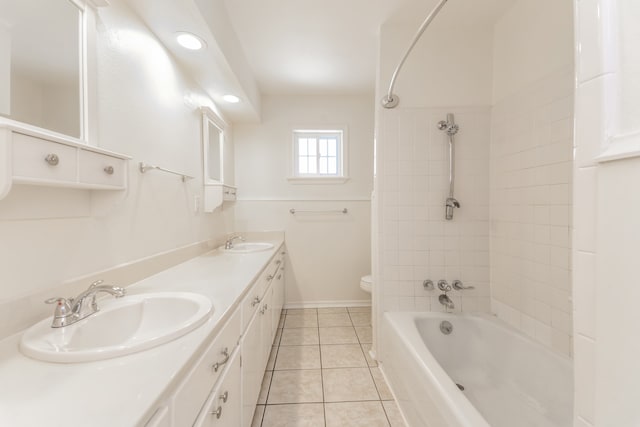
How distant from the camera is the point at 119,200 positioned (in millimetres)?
991

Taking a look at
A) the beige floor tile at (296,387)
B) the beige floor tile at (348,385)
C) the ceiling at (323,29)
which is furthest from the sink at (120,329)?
the ceiling at (323,29)

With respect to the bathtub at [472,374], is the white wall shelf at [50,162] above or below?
above

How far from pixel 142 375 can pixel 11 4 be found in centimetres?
107

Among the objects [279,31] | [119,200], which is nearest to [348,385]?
[119,200]

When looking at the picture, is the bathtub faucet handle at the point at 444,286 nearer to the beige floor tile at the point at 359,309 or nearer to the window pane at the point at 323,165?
the beige floor tile at the point at 359,309

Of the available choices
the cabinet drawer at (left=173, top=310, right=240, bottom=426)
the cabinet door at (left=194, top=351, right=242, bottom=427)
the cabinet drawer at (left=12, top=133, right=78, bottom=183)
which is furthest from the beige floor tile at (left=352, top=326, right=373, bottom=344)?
the cabinet drawer at (left=12, top=133, right=78, bottom=183)

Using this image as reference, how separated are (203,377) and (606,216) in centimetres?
98

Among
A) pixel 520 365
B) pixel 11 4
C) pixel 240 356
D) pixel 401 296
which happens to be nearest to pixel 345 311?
pixel 401 296

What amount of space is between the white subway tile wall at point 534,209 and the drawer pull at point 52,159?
2.05 meters

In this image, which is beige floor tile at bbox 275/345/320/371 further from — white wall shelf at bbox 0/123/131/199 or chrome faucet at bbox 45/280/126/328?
white wall shelf at bbox 0/123/131/199

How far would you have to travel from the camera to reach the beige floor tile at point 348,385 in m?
1.55

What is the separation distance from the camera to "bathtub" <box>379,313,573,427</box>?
1028mm

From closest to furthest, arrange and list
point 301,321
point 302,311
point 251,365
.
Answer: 1. point 251,365
2. point 301,321
3. point 302,311

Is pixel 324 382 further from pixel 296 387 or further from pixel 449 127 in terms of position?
pixel 449 127
